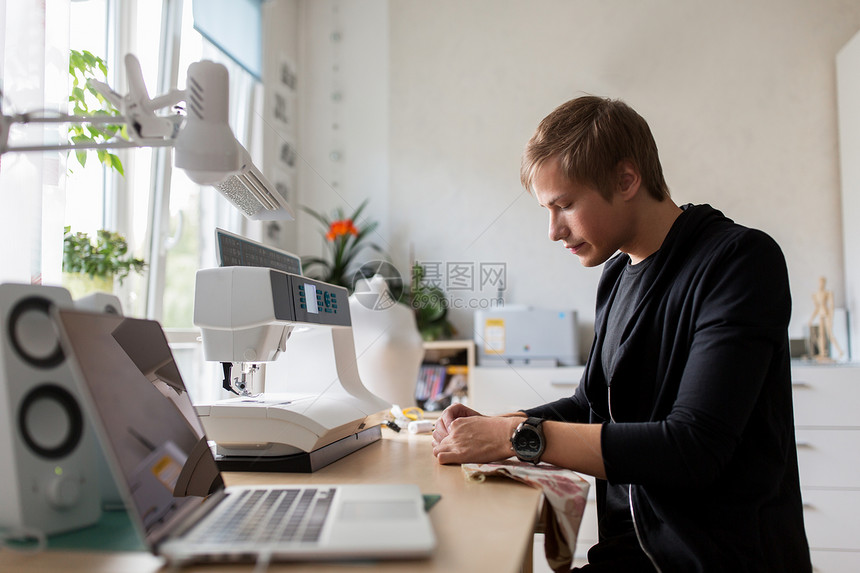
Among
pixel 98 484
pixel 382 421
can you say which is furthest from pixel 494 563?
pixel 382 421

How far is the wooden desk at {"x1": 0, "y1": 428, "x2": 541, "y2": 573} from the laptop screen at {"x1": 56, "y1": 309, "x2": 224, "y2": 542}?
0.08 meters

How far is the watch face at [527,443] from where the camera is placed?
1.03 m

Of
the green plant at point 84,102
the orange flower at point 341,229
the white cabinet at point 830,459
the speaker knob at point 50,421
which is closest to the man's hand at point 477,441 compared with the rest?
the speaker knob at point 50,421

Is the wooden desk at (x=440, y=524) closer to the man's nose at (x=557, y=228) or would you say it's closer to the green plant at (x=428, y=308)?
the man's nose at (x=557, y=228)

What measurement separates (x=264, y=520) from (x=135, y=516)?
0.46 feet

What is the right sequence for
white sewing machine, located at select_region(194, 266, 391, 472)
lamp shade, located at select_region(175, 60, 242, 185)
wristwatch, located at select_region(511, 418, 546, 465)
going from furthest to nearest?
1. white sewing machine, located at select_region(194, 266, 391, 472)
2. wristwatch, located at select_region(511, 418, 546, 465)
3. lamp shade, located at select_region(175, 60, 242, 185)

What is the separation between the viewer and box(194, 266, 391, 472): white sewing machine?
1146 mm

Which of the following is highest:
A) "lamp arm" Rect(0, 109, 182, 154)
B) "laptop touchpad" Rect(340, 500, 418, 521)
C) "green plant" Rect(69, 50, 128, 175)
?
"green plant" Rect(69, 50, 128, 175)

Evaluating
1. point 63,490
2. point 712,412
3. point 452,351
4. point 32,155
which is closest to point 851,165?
point 452,351

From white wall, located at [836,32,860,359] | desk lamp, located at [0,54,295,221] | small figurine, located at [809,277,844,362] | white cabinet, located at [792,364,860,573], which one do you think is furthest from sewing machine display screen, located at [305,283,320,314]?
white wall, located at [836,32,860,359]

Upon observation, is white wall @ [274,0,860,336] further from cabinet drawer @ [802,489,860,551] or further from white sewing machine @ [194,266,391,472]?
white sewing machine @ [194,266,391,472]

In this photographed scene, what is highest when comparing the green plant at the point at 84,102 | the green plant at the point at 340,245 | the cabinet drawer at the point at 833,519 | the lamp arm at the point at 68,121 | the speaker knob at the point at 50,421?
the green plant at the point at 84,102

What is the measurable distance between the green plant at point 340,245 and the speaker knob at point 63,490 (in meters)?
2.73

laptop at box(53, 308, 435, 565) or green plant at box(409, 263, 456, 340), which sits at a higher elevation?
green plant at box(409, 263, 456, 340)
